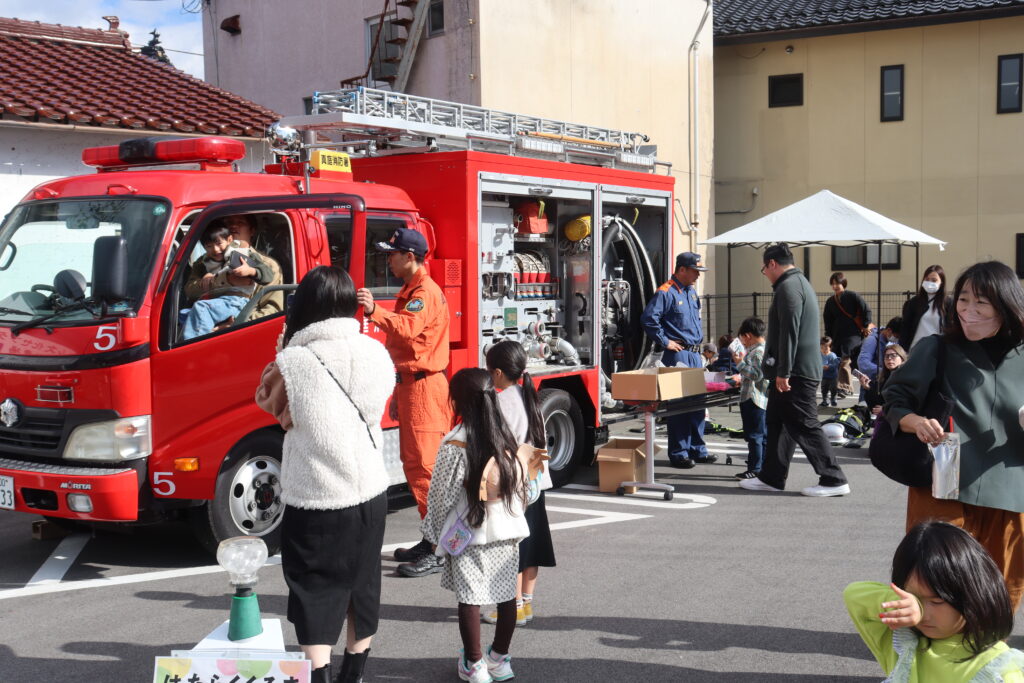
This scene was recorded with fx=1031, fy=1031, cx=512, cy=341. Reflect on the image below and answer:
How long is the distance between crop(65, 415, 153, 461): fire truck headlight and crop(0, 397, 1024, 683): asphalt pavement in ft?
2.61

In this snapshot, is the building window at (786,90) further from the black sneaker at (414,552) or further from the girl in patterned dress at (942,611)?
the girl in patterned dress at (942,611)

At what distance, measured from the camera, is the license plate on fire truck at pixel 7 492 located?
579 cm

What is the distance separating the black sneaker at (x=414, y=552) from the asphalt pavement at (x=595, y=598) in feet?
0.54

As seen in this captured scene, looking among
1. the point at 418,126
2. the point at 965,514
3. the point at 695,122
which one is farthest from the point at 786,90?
the point at 965,514

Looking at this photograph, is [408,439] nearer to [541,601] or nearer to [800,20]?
[541,601]

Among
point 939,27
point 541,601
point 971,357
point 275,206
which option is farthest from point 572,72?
point 971,357

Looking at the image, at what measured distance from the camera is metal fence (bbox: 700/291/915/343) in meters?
20.9

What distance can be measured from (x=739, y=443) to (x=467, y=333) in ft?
14.4

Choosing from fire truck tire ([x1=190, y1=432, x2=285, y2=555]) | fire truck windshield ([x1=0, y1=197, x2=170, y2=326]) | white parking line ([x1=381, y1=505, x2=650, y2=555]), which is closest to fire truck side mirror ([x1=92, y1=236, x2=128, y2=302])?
fire truck windshield ([x1=0, y1=197, x2=170, y2=326])

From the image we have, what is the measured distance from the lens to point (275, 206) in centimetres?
623

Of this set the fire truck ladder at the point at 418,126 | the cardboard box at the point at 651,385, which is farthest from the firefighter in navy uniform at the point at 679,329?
the fire truck ladder at the point at 418,126

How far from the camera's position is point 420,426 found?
19.6 feet

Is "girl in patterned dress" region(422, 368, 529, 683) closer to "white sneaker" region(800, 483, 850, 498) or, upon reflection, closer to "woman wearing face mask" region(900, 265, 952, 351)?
"white sneaker" region(800, 483, 850, 498)

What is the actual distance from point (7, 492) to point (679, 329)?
5712mm
